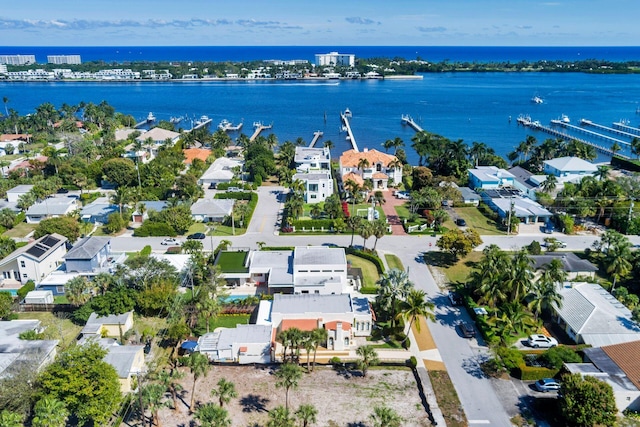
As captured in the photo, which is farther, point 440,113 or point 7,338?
point 440,113

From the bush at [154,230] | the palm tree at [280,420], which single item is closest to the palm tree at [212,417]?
the palm tree at [280,420]

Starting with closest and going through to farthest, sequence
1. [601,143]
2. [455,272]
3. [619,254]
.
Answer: [619,254], [455,272], [601,143]

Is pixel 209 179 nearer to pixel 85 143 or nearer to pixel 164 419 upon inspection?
pixel 85 143

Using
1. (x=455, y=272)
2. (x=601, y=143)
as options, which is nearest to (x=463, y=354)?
(x=455, y=272)

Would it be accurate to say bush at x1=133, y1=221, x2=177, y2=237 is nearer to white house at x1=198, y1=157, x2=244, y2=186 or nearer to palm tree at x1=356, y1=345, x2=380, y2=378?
white house at x1=198, y1=157, x2=244, y2=186

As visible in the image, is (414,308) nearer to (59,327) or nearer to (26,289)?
(59,327)

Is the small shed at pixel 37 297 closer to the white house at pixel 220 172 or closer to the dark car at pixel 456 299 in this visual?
the dark car at pixel 456 299
